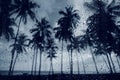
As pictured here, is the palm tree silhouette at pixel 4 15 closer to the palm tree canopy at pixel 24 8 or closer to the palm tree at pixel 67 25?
the palm tree canopy at pixel 24 8

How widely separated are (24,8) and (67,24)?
387 inches

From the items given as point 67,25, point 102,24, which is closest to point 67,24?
point 67,25

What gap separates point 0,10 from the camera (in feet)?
65.5

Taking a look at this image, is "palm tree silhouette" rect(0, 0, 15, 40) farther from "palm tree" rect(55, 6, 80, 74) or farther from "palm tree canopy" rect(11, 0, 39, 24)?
"palm tree" rect(55, 6, 80, 74)

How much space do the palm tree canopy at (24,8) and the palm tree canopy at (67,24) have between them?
7317mm

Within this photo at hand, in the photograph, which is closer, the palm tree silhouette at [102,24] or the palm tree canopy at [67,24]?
the palm tree silhouette at [102,24]

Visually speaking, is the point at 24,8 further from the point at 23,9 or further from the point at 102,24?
the point at 102,24

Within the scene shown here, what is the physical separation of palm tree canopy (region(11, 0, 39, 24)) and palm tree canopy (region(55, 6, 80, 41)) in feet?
24.0

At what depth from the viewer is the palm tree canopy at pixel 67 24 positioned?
2923 cm

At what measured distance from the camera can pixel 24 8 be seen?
23.8 m

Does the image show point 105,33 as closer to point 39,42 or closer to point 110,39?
point 110,39

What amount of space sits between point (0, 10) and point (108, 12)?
55.2 feet

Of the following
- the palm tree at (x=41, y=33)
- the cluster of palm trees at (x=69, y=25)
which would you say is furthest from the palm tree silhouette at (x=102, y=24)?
the palm tree at (x=41, y=33)

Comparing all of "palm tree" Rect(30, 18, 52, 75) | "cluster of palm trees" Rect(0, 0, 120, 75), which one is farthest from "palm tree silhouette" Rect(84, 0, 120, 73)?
"palm tree" Rect(30, 18, 52, 75)
